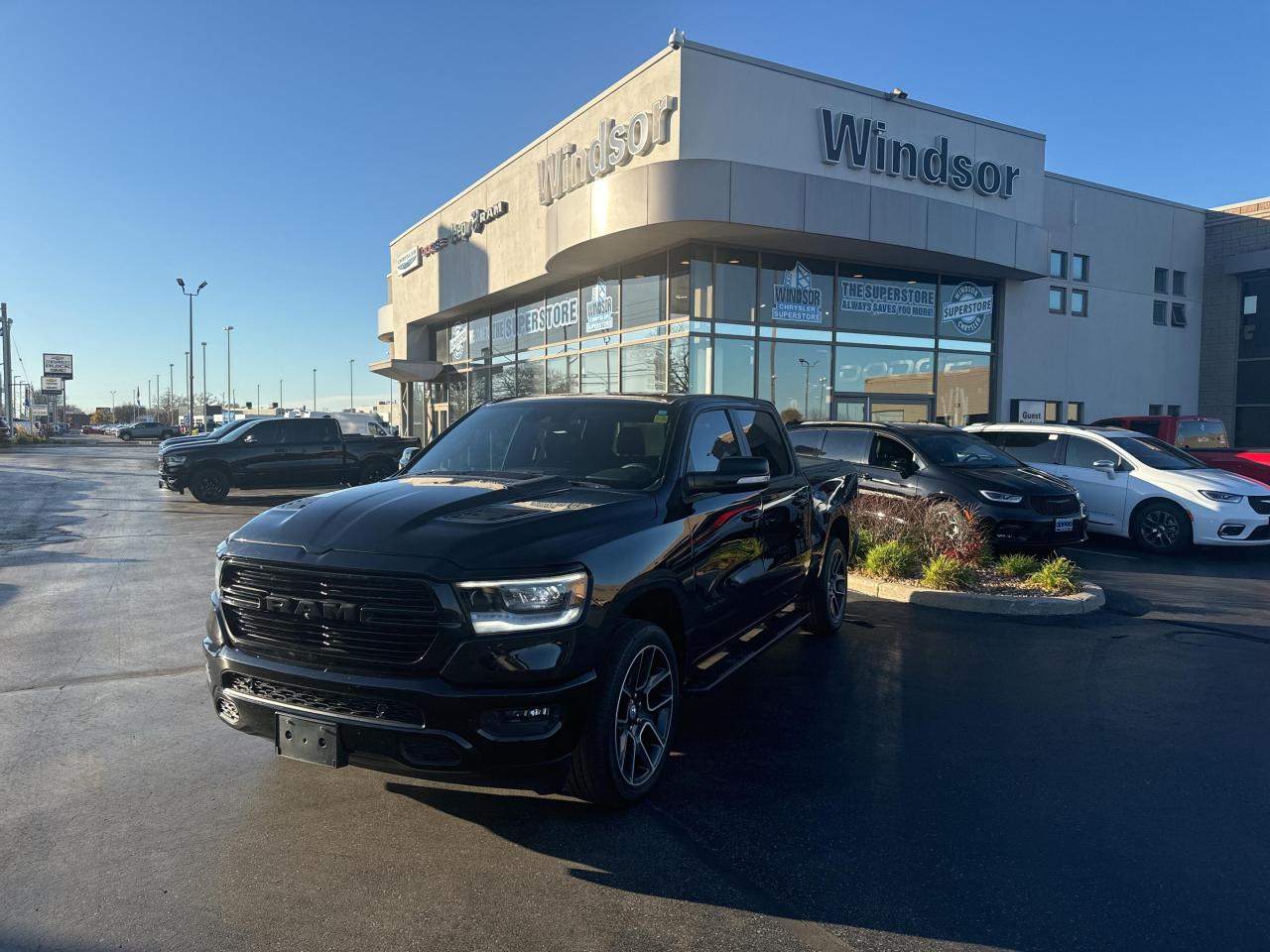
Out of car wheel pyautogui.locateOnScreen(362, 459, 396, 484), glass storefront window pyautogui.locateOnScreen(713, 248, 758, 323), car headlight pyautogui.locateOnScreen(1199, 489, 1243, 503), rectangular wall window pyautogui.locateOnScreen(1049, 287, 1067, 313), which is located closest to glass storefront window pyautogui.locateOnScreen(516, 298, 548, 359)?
car wheel pyautogui.locateOnScreen(362, 459, 396, 484)

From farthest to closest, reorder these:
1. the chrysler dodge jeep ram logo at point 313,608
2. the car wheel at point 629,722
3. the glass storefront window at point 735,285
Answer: the glass storefront window at point 735,285 < the car wheel at point 629,722 < the chrysler dodge jeep ram logo at point 313,608

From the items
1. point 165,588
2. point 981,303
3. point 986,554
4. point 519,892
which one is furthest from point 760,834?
point 981,303

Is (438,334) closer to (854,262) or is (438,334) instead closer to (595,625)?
(854,262)

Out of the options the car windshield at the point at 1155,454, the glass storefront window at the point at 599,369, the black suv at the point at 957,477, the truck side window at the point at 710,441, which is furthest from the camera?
the glass storefront window at the point at 599,369

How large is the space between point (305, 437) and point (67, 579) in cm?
942

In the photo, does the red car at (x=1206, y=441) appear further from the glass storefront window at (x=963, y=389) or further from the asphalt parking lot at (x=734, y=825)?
the asphalt parking lot at (x=734, y=825)

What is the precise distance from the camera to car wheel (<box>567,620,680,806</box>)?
3.48m

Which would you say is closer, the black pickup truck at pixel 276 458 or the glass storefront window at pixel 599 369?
the black pickup truck at pixel 276 458

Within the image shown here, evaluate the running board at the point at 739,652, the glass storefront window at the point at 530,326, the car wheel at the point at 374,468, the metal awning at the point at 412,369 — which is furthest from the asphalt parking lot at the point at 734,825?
the metal awning at the point at 412,369

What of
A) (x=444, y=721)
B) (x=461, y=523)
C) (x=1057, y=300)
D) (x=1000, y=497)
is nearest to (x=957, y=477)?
(x=1000, y=497)

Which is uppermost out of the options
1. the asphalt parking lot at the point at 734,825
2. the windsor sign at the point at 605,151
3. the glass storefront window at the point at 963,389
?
the windsor sign at the point at 605,151

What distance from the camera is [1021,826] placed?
368 centimetres

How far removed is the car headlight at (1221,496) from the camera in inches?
425

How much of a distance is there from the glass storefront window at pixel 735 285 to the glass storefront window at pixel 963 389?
568cm
